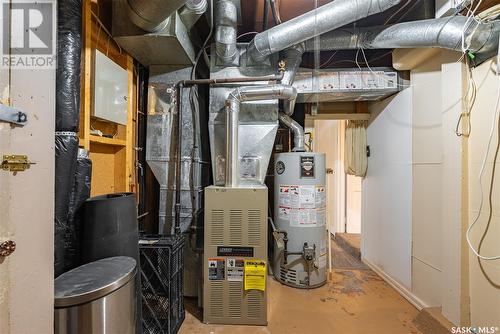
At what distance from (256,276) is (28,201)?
1530mm

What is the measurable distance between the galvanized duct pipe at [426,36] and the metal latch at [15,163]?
7.77ft

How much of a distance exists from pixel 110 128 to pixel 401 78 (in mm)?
2785

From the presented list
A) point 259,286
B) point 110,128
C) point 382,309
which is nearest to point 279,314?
point 259,286

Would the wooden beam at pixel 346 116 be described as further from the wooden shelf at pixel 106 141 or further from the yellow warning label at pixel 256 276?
the wooden shelf at pixel 106 141

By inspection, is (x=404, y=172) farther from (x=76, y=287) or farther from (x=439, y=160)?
(x=76, y=287)

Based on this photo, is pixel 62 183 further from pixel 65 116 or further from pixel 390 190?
pixel 390 190

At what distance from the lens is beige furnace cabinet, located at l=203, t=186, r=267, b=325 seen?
189 cm

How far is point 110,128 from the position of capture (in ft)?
6.24

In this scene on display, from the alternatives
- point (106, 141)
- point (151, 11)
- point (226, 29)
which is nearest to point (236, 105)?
point (226, 29)

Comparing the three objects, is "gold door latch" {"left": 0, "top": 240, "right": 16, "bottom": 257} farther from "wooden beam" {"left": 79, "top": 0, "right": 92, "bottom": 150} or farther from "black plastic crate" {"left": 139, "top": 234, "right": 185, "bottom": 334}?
A: "black plastic crate" {"left": 139, "top": 234, "right": 185, "bottom": 334}

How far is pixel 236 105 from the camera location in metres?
2.14

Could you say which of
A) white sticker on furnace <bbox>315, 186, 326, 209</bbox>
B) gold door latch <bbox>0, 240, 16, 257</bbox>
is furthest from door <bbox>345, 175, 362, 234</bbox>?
gold door latch <bbox>0, 240, 16, 257</bbox>

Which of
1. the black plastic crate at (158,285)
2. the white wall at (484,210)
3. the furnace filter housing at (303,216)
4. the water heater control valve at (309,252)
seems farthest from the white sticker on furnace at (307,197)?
the black plastic crate at (158,285)

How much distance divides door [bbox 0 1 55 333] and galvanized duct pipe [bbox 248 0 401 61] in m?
1.49
